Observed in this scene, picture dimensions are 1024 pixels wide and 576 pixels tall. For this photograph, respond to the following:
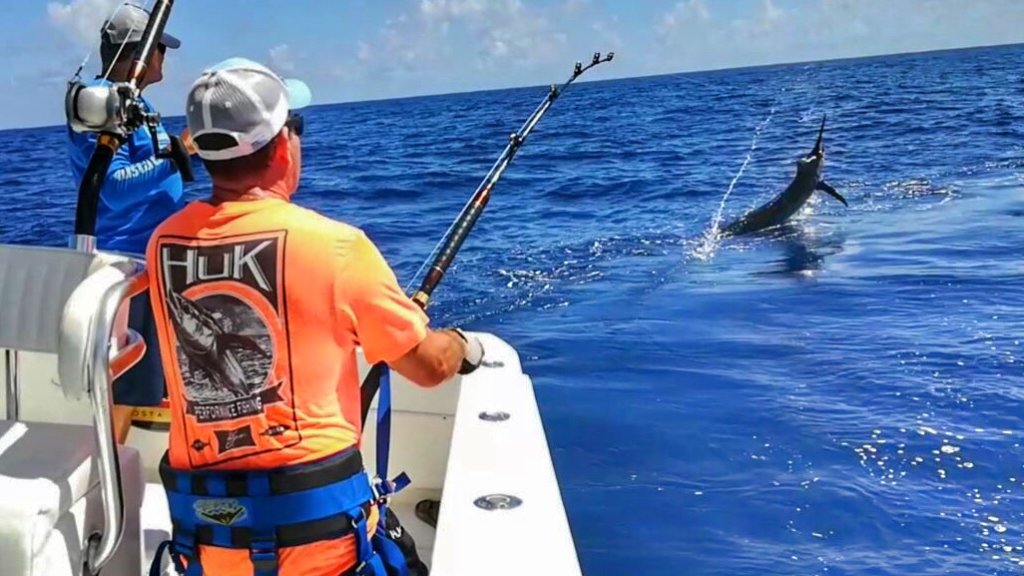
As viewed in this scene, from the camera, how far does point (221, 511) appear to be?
1956 millimetres

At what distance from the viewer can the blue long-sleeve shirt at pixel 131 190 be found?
3219mm

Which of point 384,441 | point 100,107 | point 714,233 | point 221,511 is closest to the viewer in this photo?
point 221,511

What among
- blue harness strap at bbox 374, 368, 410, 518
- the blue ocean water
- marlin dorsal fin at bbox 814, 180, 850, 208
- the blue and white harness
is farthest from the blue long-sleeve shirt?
marlin dorsal fin at bbox 814, 180, 850, 208

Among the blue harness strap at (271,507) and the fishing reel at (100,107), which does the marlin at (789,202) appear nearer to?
the fishing reel at (100,107)

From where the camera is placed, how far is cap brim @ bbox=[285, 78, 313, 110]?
2027 millimetres

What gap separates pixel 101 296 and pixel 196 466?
378 millimetres

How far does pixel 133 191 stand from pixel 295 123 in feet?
4.83

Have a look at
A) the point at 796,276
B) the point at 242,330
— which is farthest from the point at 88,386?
the point at 796,276

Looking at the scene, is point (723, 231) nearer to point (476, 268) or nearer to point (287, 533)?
point (476, 268)

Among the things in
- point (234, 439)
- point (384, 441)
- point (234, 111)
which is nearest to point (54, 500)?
point (234, 439)

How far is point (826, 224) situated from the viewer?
41.9 feet

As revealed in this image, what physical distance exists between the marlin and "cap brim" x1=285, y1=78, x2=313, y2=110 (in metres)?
10.8

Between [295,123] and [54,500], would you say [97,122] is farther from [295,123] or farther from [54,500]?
[54,500]

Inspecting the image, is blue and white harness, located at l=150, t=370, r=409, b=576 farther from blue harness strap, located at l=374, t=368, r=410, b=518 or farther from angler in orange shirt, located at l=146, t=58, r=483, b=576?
blue harness strap, located at l=374, t=368, r=410, b=518
